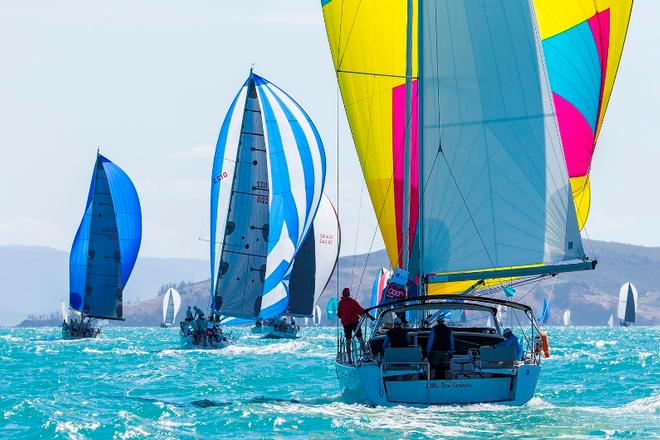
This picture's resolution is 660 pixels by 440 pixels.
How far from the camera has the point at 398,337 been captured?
65.1 feet

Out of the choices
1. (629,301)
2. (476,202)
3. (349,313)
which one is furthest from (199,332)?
(629,301)

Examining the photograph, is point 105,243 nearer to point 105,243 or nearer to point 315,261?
point 105,243

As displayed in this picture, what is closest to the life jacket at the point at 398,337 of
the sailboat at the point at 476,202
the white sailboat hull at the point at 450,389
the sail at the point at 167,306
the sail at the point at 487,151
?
the sailboat at the point at 476,202

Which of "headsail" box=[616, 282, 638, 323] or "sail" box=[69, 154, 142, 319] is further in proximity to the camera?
"headsail" box=[616, 282, 638, 323]

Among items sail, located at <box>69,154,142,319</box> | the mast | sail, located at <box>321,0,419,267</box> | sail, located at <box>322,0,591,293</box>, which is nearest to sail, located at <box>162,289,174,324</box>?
sail, located at <box>69,154,142,319</box>

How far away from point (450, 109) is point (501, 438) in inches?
255

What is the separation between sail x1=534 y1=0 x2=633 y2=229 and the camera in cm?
2472

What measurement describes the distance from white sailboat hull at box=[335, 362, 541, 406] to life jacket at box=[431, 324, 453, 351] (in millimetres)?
951

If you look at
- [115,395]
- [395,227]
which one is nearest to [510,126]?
[395,227]

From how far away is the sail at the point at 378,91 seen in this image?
82.9ft

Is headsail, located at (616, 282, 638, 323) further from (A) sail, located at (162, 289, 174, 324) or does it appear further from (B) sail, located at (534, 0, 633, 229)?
(B) sail, located at (534, 0, 633, 229)

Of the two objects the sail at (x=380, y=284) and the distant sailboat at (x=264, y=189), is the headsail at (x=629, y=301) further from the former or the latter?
the distant sailboat at (x=264, y=189)

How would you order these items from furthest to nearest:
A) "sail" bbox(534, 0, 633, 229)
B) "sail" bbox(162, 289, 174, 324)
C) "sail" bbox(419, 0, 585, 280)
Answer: "sail" bbox(162, 289, 174, 324) → "sail" bbox(534, 0, 633, 229) → "sail" bbox(419, 0, 585, 280)

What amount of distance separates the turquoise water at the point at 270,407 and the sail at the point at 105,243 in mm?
25766
